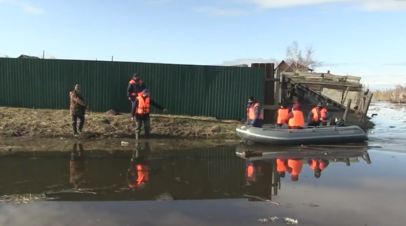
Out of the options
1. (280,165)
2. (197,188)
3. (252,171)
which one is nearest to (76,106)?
(252,171)

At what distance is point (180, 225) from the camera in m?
5.32

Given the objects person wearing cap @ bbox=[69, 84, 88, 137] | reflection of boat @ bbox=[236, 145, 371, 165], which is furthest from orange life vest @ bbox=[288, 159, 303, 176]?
person wearing cap @ bbox=[69, 84, 88, 137]

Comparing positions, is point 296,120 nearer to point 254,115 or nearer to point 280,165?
point 254,115

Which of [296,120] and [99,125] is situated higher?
[296,120]

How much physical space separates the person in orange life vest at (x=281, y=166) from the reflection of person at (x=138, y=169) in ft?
9.83

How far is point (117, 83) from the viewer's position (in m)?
14.6

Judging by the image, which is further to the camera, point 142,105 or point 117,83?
point 117,83

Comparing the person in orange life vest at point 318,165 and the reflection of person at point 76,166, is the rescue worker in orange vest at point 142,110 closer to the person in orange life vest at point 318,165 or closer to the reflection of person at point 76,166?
the reflection of person at point 76,166

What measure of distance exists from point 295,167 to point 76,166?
5.19 metres

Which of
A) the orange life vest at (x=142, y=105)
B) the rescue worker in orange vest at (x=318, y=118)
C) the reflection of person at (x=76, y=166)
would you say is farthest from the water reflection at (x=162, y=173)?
the rescue worker in orange vest at (x=318, y=118)

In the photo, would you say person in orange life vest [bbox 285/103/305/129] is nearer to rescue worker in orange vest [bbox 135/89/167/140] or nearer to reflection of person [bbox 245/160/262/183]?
reflection of person [bbox 245/160/262/183]

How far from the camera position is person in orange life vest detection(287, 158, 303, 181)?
829cm

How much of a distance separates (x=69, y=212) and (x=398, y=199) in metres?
5.63

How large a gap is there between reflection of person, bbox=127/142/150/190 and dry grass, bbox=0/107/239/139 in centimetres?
226
